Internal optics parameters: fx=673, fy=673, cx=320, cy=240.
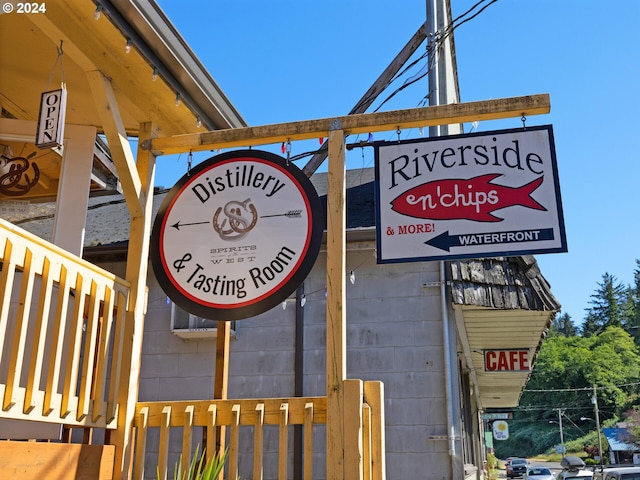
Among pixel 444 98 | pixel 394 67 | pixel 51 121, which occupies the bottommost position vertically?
pixel 51 121

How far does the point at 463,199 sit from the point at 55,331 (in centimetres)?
256

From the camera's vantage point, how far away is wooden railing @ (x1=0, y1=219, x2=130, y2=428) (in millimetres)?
3561

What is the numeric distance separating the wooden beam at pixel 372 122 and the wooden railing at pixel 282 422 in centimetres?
168

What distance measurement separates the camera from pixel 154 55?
4.57 m

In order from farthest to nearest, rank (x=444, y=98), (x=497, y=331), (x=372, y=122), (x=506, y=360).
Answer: (x=506, y=360) → (x=497, y=331) → (x=444, y=98) → (x=372, y=122)

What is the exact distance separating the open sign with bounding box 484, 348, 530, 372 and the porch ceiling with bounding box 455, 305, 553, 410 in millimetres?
147

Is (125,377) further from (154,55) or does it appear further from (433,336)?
(433,336)

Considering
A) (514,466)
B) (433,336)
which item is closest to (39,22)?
(433,336)

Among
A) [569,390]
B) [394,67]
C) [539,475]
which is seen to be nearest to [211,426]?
[394,67]

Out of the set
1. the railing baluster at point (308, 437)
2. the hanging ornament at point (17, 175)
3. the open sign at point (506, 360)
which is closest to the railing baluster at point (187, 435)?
the railing baluster at point (308, 437)

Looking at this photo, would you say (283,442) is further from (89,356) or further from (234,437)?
(89,356)

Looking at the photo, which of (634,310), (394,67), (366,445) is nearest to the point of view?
(366,445)

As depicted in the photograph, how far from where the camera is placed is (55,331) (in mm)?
3883

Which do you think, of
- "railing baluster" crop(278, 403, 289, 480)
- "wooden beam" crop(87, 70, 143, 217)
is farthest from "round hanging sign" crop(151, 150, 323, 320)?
"railing baluster" crop(278, 403, 289, 480)
